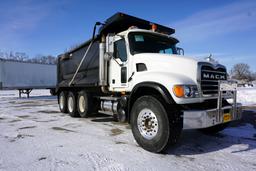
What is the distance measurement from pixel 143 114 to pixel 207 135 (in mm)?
2131

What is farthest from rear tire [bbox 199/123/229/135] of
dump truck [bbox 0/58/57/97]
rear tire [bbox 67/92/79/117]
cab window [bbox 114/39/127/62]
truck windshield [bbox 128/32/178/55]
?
dump truck [bbox 0/58/57/97]

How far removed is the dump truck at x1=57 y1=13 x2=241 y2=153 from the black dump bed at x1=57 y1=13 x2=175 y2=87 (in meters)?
0.03

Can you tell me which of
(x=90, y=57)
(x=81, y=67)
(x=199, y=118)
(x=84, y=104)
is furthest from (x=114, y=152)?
(x=81, y=67)

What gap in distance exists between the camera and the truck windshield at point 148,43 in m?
5.18

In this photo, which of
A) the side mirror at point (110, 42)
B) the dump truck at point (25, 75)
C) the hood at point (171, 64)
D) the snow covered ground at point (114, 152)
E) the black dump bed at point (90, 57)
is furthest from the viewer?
the dump truck at point (25, 75)

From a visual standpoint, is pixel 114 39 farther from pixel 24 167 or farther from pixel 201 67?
pixel 24 167

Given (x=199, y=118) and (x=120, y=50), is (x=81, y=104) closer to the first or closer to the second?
(x=120, y=50)

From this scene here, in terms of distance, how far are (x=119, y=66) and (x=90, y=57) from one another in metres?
2.19

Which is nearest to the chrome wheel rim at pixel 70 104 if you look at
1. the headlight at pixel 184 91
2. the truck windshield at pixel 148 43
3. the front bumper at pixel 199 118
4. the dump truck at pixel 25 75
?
the truck windshield at pixel 148 43

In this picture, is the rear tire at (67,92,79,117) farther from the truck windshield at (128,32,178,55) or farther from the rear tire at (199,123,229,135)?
the rear tire at (199,123,229,135)

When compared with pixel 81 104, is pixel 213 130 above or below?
below

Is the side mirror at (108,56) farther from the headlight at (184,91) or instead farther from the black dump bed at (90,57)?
the headlight at (184,91)

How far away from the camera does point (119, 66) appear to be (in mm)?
5613

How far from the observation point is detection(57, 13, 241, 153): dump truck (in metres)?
3.75
